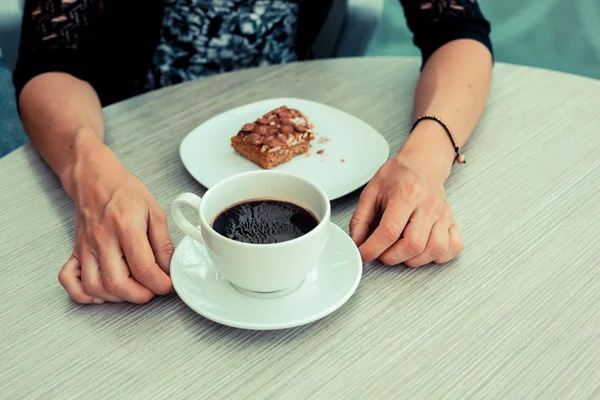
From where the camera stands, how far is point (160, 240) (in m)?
0.73

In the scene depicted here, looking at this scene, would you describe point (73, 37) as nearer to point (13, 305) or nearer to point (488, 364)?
point (13, 305)

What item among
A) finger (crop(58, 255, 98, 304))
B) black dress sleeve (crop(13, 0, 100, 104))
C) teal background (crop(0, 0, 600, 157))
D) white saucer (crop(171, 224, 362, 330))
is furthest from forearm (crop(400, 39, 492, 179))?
teal background (crop(0, 0, 600, 157))

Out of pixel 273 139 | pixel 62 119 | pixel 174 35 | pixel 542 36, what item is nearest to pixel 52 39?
pixel 62 119

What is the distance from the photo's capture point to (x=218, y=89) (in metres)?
1.14

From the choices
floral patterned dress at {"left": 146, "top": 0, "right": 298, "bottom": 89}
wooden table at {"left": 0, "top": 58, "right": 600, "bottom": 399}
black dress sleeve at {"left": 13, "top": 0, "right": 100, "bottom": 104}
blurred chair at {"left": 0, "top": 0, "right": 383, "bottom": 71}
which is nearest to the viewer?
wooden table at {"left": 0, "top": 58, "right": 600, "bottom": 399}

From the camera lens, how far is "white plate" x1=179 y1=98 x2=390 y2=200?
88cm

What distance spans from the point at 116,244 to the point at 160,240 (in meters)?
0.05

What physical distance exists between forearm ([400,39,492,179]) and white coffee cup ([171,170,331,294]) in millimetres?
245

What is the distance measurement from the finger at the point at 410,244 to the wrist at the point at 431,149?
0.11m

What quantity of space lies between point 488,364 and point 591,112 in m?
0.61

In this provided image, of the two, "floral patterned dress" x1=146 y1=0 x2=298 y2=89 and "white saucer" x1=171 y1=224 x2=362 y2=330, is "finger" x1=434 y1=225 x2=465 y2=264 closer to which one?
"white saucer" x1=171 y1=224 x2=362 y2=330

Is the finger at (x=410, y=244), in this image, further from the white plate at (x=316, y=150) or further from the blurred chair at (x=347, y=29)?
the blurred chair at (x=347, y=29)

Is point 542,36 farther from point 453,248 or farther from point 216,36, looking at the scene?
point 453,248

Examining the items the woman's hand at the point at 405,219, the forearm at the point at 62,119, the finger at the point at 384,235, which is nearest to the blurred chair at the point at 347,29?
the forearm at the point at 62,119
